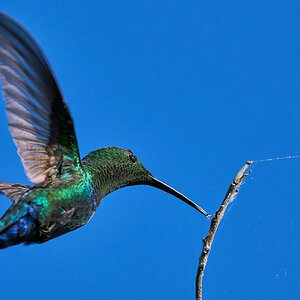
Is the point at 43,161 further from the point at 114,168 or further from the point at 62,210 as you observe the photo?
the point at 114,168

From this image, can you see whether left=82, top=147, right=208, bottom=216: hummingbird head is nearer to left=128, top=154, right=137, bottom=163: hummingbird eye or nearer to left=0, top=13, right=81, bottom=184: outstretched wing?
left=128, top=154, right=137, bottom=163: hummingbird eye

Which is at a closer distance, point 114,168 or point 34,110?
point 34,110

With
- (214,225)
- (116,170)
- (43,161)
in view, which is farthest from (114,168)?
(214,225)

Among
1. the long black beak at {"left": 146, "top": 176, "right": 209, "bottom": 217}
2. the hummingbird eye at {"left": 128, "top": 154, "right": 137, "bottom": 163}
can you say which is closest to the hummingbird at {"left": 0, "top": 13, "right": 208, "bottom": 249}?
the hummingbird eye at {"left": 128, "top": 154, "right": 137, "bottom": 163}

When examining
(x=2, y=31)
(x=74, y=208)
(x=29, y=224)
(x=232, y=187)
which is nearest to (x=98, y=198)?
(x=74, y=208)

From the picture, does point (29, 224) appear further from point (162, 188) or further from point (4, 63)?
point (162, 188)

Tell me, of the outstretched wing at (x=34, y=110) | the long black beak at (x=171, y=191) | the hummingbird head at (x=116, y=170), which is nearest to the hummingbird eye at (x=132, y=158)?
the hummingbird head at (x=116, y=170)
